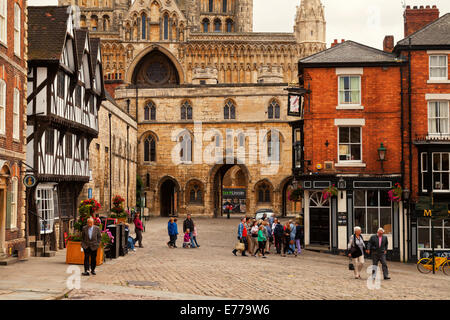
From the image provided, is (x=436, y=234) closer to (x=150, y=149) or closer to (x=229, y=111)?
(x=229, y=111)

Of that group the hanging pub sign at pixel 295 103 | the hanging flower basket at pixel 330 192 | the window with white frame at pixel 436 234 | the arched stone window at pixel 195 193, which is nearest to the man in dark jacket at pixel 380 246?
the hanging flower basket at pixel 330 192

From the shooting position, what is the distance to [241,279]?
58.0 feet

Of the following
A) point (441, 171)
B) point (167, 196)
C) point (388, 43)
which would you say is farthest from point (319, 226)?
point (167, 196)

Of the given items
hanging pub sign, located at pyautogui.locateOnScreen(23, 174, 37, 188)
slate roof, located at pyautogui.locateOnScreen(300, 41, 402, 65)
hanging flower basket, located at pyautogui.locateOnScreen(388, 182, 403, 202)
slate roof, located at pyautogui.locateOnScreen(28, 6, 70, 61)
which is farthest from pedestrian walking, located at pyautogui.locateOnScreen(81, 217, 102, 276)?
slate roof, located at pyautogui.locateOnScreen(300, 41, 402, 65)

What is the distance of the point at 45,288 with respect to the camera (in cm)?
1437

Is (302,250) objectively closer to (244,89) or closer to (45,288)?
(45,288)

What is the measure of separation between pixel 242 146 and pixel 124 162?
40.3 feet

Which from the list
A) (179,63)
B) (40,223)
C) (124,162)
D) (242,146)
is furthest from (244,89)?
(40,223)

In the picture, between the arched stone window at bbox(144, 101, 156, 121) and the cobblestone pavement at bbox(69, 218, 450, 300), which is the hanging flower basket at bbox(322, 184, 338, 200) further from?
the arched stone window at bbox(144, 101, 156, 121)

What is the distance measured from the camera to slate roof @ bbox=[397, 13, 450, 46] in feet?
93.3

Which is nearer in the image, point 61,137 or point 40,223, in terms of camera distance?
point 40,223

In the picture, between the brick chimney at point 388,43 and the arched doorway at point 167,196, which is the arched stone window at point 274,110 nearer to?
the arched doorway at point 167,196

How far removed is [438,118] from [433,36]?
365cm

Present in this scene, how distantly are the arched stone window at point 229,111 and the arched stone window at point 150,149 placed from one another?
693 cm
